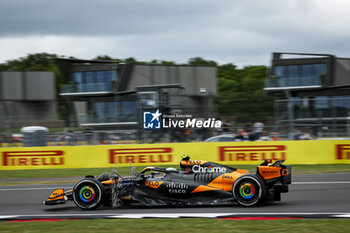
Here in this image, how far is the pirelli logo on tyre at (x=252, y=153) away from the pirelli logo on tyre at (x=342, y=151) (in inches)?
66.1

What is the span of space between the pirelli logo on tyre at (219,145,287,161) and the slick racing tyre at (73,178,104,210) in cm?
734

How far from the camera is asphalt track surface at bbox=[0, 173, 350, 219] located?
23.1 ft

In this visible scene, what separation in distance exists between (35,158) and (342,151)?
10.4 meters

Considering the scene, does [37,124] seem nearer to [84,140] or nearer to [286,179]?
[84,140]

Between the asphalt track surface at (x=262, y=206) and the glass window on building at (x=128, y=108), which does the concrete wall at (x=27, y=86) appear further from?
the asphalt track surface at (x=262, y=206)

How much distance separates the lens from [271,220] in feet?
20.2

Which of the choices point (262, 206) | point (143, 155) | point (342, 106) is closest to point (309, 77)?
point (342, 106)

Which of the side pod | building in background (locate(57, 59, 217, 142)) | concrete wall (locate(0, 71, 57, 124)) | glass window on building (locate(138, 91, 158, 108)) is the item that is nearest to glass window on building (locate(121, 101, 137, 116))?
building in background (locate(57, 59, 217, 142))

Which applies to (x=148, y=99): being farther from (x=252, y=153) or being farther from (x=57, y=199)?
(x=57, y=199)

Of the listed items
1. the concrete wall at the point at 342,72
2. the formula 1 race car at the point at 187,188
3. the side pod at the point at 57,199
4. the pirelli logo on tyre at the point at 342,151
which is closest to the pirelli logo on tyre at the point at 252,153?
the pirelli logo on tyre at the point at 342,151

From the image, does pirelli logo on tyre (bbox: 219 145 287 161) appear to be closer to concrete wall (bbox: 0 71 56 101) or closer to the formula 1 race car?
the formula 1 race car

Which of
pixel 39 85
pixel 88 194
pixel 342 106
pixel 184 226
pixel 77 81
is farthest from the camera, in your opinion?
pixel 39 85

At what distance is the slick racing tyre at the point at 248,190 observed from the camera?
705cm

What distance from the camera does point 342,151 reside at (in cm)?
1383
